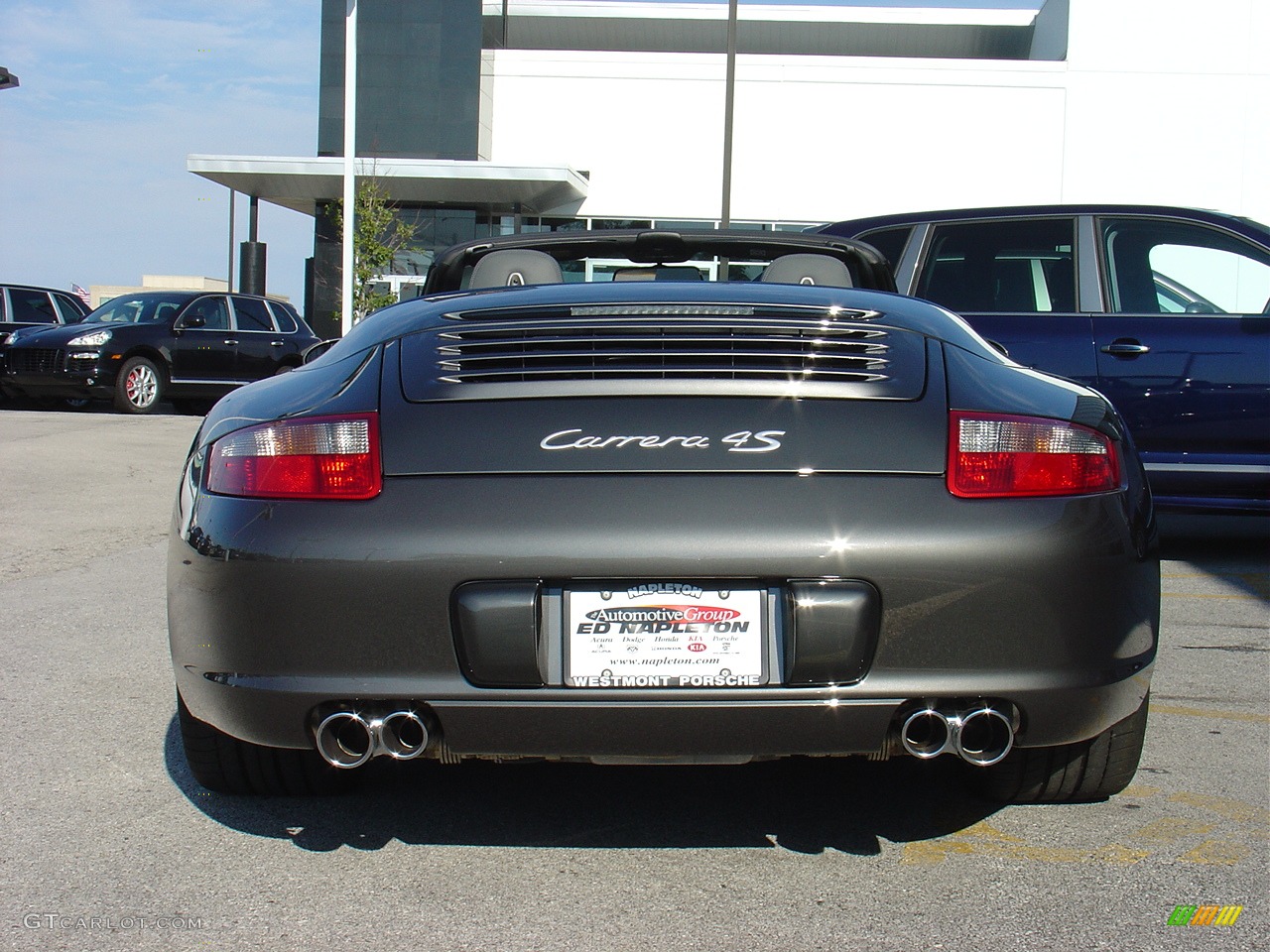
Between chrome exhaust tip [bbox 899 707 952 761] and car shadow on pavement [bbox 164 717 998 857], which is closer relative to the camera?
chrome exhaust tip [bbox 899 707 952 761]

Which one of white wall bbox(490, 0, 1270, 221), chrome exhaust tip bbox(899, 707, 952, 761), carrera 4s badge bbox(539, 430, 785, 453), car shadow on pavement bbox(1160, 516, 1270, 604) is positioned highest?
white wall bbox(490, 0, 1270, 221)

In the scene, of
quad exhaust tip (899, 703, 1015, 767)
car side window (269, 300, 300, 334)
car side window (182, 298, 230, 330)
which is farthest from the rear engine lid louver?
car side window (269, 300, 300, 334)

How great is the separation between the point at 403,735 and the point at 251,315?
626 inches

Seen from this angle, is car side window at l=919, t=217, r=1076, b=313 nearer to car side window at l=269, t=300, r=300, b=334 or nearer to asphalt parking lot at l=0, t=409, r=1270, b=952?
asphalt parking lot at l=0, t=409, r=1270, b=952

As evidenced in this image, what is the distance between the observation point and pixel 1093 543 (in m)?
2.35

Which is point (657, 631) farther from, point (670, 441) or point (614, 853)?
point (614, 853)

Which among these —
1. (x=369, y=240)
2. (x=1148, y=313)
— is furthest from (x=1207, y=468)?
(x=369, y=240)

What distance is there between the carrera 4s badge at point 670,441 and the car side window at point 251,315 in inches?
615

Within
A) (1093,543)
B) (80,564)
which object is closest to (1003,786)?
(1093,543)

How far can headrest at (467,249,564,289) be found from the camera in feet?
12.1

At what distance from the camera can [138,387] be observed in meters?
16.0

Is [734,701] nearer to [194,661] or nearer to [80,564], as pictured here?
[194,661]

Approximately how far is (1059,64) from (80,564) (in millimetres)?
26540

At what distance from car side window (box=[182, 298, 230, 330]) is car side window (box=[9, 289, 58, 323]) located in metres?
3.11
